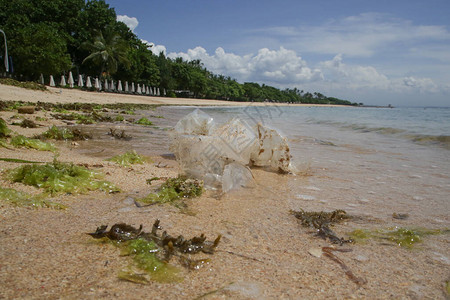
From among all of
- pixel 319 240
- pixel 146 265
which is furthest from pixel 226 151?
pixel 146 265

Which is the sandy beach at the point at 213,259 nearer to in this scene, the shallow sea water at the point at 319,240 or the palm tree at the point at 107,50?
the shallow sea water at the point at 319,240

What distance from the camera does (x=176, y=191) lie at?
250 cm

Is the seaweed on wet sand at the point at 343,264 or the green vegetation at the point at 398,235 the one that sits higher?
the seaweed on wet sand at the point at 343,264

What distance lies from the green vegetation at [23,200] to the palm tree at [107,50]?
121 feet

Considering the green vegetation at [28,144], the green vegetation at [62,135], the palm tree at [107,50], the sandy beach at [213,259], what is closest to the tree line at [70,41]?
the palm tree at [107,50]

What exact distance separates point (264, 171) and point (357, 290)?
7.94 feet

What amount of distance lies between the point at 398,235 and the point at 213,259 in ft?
4.16

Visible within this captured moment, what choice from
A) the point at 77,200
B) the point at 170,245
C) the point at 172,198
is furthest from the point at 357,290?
the point at 77,200

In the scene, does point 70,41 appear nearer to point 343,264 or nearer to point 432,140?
point 432,140

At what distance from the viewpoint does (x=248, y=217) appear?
2.17 metres

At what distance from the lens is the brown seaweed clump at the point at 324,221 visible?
1.91 meters

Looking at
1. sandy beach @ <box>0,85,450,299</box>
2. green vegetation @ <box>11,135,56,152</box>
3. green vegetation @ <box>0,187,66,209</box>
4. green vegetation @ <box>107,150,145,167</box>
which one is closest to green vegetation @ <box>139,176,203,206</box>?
sandy beach @ <box>0,85,450,299</box>

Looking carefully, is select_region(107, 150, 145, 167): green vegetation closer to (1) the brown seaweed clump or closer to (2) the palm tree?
(1) the brown seaweed clump

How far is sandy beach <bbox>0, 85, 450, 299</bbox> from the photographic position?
4.03 feet
